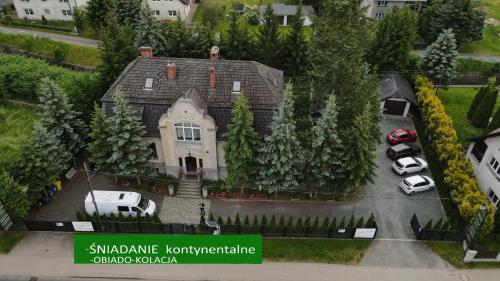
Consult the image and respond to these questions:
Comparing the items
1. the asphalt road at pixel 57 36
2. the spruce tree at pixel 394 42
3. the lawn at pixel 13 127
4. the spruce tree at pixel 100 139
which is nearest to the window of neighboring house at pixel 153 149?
the spruce tree at pixel 100 139

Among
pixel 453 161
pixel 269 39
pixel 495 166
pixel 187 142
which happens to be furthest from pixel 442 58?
pixel 187 142

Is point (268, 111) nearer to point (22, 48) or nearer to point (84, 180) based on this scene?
point (84, 180)

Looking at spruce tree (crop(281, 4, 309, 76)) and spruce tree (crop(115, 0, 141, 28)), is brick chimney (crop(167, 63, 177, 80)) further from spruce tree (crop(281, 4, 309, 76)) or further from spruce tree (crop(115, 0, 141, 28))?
spruce tree (crop(115, 0, 141, 28))

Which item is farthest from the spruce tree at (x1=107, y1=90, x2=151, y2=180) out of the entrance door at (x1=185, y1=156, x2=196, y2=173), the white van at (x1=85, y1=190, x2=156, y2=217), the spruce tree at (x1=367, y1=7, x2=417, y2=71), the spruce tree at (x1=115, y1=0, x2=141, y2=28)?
the spruce tree at (x1=367, y1=7, x2=417, y2=71)

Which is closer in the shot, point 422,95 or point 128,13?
point 422,95

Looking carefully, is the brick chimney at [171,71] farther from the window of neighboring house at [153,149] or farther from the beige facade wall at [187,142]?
the window of neighboring house at [153,149]

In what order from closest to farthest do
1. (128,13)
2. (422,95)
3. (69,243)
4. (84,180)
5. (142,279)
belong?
(142,279) < (69,243) < (84,180) < (422,95) < (128,13)

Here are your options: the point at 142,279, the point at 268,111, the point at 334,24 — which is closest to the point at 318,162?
the point at 268,111
